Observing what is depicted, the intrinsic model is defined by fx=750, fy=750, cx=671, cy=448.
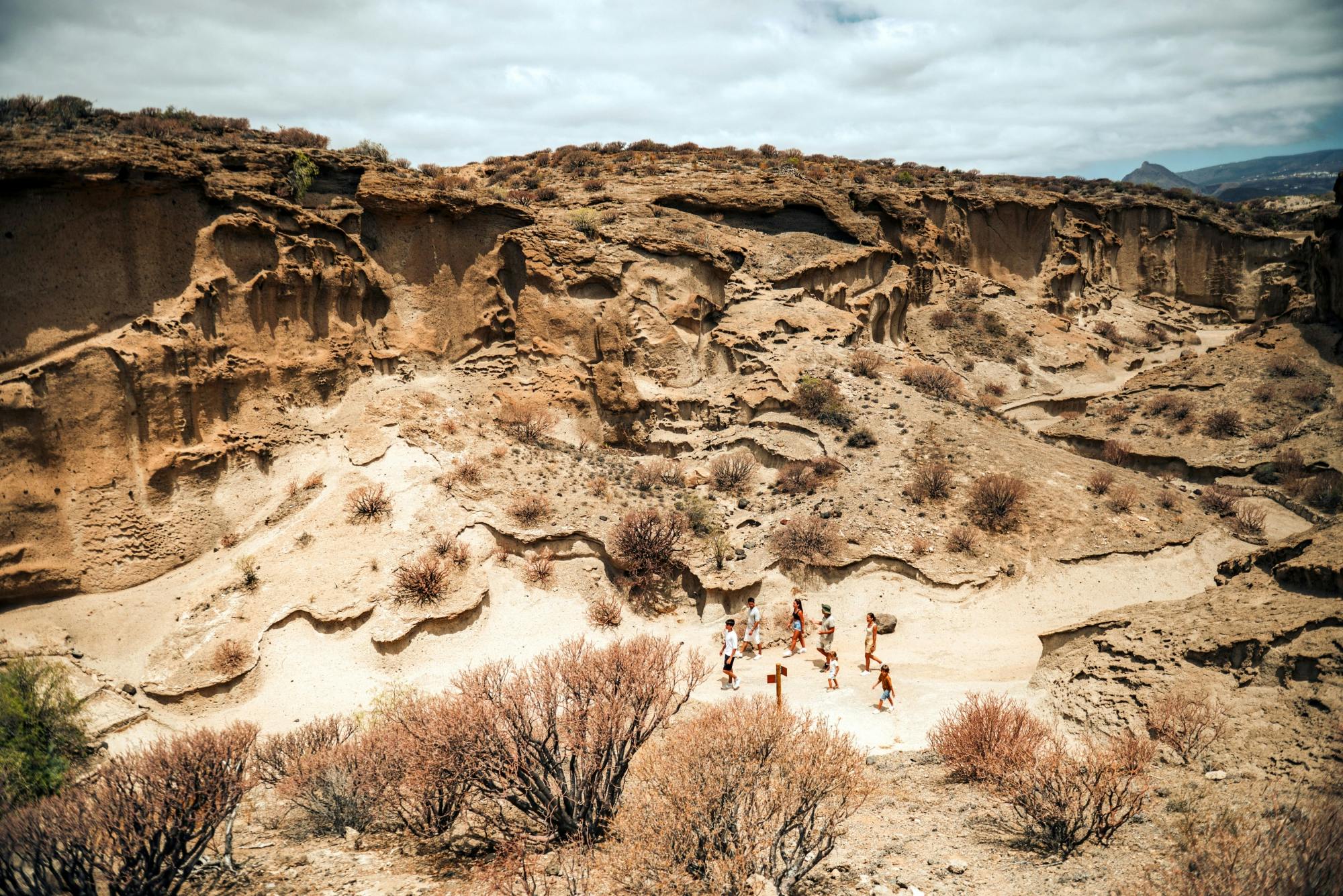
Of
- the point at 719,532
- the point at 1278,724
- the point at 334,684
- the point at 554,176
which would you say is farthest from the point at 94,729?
the point at 554,176

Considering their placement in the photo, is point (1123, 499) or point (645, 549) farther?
point (1123, 499)

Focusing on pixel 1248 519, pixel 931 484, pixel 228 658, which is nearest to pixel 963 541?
pixel 931 484

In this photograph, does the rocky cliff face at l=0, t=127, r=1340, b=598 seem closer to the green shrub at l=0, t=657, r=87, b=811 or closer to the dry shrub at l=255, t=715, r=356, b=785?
the green shrub at l=0, t=657, r=87, b=811

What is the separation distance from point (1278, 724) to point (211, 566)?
18504mm

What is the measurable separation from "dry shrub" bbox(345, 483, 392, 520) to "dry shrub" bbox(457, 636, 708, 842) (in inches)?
319

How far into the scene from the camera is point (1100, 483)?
2056cm

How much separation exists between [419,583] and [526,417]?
667 cm

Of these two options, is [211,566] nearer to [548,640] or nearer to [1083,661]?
[548,640]

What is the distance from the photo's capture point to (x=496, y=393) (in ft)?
70.8

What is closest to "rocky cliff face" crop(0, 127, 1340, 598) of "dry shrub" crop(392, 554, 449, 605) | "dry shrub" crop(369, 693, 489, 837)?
"dry shrub" crop(392, 554, 449, 605)

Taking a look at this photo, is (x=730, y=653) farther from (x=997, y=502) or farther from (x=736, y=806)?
(x=997, y=502)

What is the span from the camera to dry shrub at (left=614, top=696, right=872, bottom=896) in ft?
23.9

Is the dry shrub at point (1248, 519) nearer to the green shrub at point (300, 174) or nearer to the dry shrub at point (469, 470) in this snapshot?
the dry shrub at point (469, 470)

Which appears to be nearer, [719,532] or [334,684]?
[334,684]
